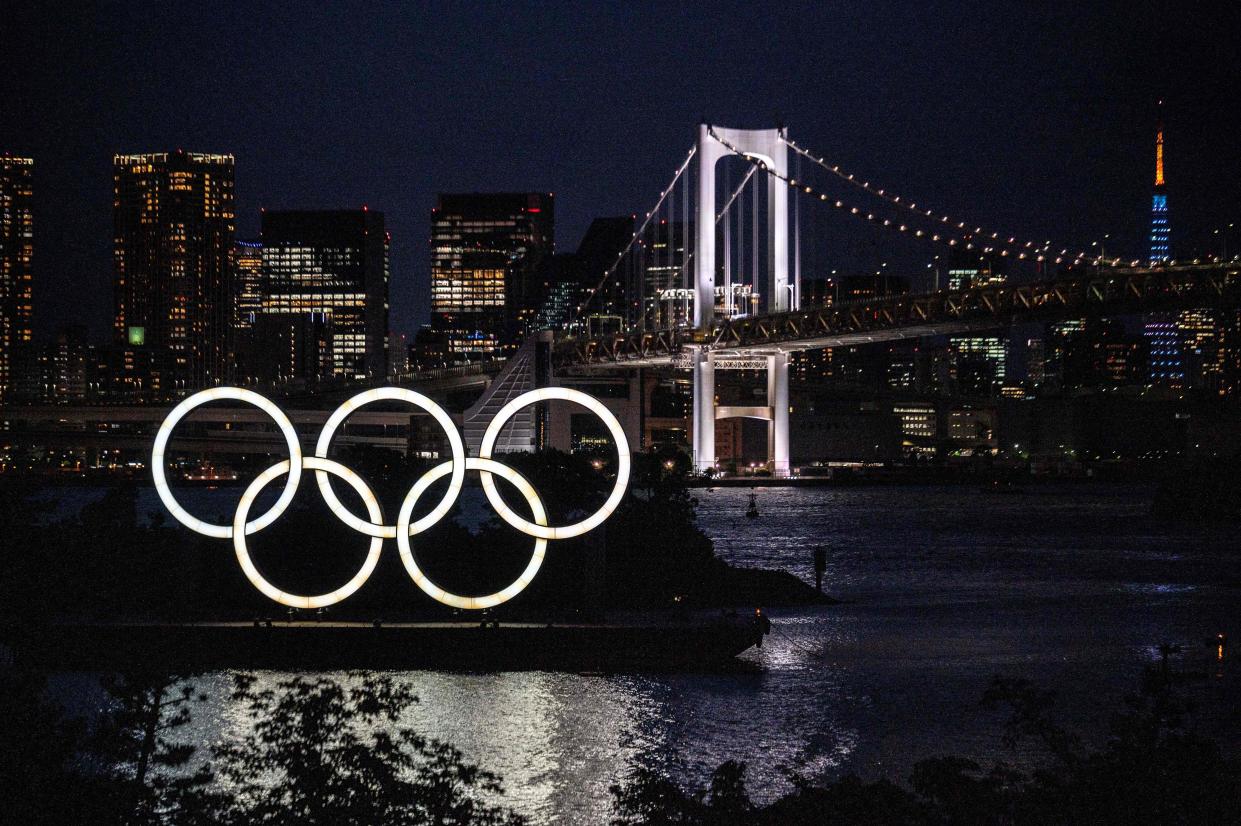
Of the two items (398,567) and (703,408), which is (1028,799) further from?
(703,408)

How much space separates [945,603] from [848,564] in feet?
18.1

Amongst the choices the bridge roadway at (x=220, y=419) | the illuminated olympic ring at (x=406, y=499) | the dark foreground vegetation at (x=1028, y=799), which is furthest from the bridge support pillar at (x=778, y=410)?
the dark foreground vegetation at (x=1028, y=799)

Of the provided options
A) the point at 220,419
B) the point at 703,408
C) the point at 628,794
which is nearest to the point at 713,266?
the point at 703,408

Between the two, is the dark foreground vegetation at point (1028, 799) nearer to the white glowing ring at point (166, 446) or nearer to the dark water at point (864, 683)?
the dark water at point (864, 683)

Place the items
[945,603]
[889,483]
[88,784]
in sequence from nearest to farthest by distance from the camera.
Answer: [88,784]
[945,603]
[889,483]

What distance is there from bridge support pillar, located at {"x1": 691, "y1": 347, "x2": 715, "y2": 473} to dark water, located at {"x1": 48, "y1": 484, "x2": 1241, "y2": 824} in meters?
19.0

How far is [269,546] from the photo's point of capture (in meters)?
19.6

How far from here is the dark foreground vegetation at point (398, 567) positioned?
14828 mm

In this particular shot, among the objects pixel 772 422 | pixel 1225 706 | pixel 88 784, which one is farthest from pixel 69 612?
pixel 772 422

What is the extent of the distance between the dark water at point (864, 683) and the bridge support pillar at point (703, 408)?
62.2 feet

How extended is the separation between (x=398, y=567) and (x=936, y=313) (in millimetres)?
27490

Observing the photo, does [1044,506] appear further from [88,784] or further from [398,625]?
[88,784]

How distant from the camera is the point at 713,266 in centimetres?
5059

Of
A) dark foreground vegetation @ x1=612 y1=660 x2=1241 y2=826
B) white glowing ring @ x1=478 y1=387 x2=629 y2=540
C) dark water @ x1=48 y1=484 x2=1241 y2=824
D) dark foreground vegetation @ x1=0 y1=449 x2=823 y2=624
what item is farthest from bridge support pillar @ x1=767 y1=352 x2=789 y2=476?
dark foreground vegetation @ x1=612 y1=660 x2=1241 y2=826
